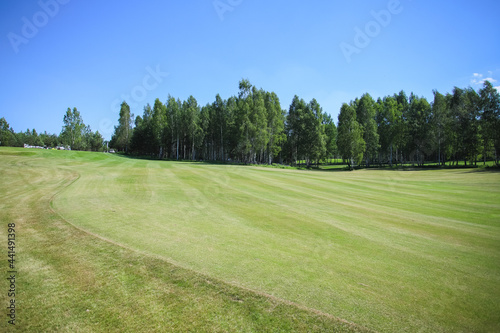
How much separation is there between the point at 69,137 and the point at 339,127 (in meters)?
92.2

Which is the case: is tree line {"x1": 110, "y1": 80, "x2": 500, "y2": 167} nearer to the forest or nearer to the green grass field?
the forest

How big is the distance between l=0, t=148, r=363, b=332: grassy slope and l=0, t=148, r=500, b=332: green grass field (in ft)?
0.07

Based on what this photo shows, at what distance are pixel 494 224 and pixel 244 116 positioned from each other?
5537 cm

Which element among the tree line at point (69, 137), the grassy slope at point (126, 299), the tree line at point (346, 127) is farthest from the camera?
the tree line at point (69, 137)

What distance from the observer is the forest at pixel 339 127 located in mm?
57469

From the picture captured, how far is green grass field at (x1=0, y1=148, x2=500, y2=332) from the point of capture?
390 centimetres

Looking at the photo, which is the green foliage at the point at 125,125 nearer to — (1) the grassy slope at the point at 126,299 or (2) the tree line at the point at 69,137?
(2) the tree line at the point at 69,137

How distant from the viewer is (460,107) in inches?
2371

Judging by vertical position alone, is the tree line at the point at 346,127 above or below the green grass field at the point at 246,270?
above

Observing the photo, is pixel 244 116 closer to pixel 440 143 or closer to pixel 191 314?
pixel 440 143

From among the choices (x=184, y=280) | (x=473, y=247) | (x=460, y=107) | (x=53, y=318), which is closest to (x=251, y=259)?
(x=184, y=280)

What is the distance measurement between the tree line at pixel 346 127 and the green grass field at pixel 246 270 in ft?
174

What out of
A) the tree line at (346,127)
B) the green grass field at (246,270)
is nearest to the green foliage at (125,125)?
the tree line at (346,127)

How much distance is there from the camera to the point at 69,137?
88.8 m
